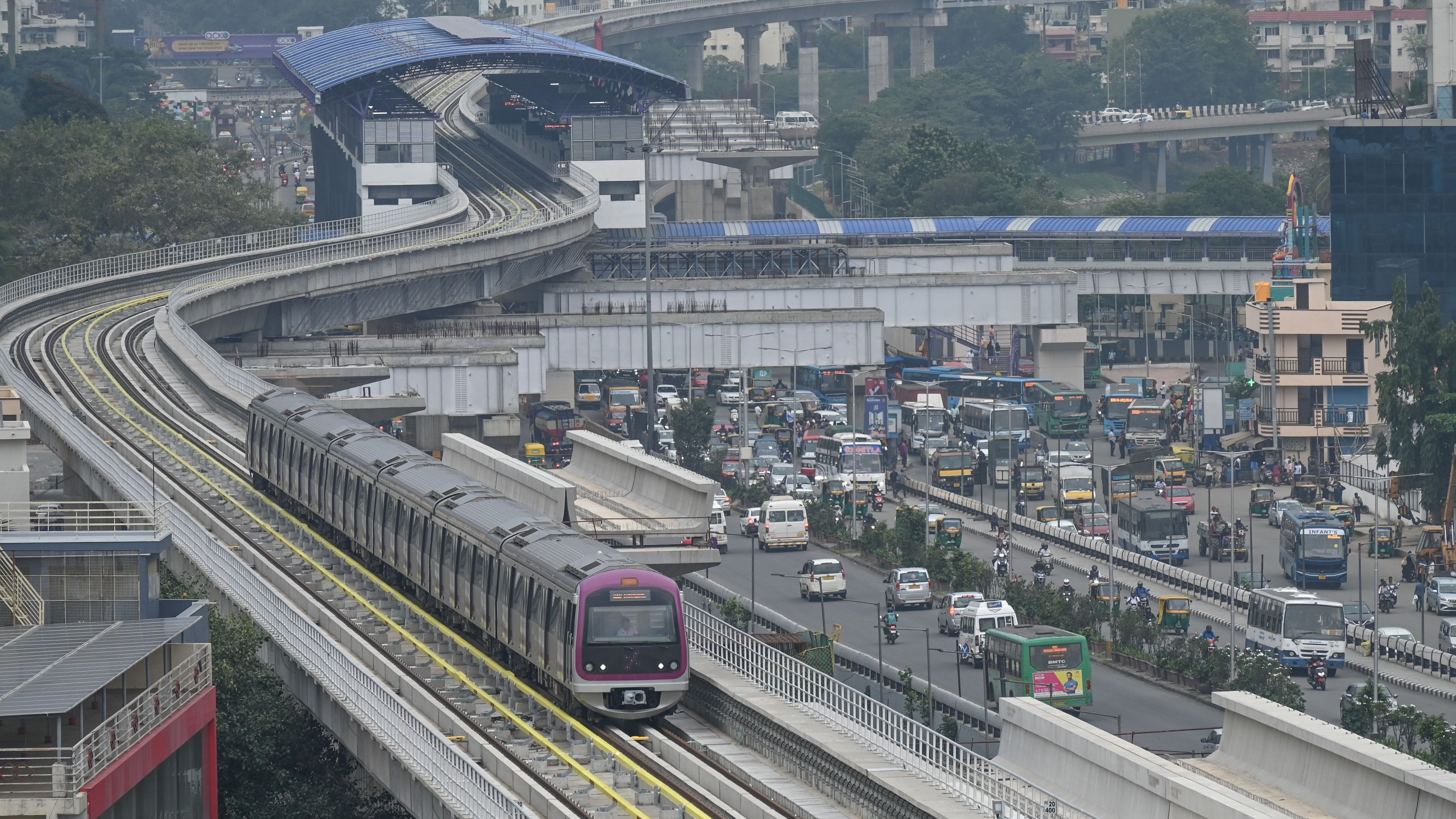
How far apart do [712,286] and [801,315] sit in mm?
7835

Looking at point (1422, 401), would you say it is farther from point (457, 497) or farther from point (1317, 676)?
point (457, 497)

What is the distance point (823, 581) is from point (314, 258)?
129 ft

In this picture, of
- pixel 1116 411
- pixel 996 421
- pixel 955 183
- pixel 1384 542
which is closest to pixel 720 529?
pixel 996 421

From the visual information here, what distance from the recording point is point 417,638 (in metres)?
51.5

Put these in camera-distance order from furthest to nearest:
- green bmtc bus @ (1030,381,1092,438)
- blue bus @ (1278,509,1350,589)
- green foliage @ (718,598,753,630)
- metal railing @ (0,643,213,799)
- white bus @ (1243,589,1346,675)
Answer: green bmtc bus @ (1030,381,1092,438), blue bus @ (1278,509,1350,589), white bus @ (1243,589,1346,675), green foliage @ (718,598,753,630), metal railing @ (0,643,213,799)

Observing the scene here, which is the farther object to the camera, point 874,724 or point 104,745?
point 874,724

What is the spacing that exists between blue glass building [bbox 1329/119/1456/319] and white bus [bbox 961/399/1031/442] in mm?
15786

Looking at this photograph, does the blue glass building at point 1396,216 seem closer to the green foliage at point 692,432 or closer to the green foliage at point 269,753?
the green foliage at point 692,432

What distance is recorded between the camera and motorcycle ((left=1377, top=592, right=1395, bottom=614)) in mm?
76000

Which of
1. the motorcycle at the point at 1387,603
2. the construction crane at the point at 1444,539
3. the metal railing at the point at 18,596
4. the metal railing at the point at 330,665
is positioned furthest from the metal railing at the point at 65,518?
the construction crane at the point at 1444,539

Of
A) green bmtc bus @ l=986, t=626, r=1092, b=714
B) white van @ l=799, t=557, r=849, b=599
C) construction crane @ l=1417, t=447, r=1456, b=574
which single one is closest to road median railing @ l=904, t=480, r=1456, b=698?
green bmtc bus @ l=986, t=626, r=1092, b=714

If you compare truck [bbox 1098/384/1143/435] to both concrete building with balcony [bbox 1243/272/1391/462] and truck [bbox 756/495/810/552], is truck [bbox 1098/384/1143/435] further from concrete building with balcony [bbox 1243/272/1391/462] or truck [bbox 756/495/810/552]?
truck [bbox 756/495/810/552]

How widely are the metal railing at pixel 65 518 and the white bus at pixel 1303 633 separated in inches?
1210

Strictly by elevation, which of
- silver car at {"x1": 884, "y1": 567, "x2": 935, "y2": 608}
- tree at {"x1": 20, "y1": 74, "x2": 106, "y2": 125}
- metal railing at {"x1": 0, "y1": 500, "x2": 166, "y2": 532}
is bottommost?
silver car at {"x1": 884, "y1": 567, "x2": 935, "y2": 608}
